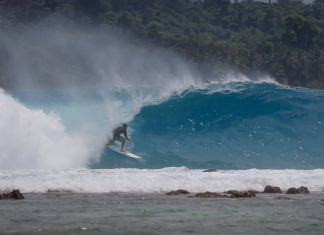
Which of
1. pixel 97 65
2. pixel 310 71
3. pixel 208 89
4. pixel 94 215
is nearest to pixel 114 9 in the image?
pixel 97 65

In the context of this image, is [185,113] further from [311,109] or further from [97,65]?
[97,65]

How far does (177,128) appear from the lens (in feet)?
61.1

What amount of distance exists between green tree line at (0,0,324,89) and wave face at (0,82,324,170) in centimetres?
4550

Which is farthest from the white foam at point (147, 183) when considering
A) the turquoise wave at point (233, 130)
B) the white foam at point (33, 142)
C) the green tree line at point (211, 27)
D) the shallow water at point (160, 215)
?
the green tree line at point (211, 27)

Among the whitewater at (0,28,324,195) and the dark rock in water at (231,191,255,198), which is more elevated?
the whitewater at (0,28,324,195)

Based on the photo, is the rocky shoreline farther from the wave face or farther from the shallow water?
the wave face

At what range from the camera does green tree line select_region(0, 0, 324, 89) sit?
224ft

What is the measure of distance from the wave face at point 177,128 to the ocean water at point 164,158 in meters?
0.04

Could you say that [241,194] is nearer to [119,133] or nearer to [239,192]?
[239,192]

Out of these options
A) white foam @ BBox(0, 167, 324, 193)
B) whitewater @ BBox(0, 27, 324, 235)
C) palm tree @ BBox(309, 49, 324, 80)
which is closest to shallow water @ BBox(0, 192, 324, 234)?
whitewater @ BBox(0, 27, 324, 235)

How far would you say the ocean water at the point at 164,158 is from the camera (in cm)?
634

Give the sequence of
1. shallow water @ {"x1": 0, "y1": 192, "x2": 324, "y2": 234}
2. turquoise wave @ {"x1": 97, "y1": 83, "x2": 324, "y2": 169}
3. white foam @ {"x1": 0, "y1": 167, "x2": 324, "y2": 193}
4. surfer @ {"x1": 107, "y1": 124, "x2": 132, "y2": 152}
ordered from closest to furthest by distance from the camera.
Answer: shallow water @ {"x1": 0, "y1": 192, "x2": 324, "y2": 234} → white foam @ {"x1": 0, "y1": 167, "x2": 324, "y2": 193} → turquoise wave @ {"x1": 97, "y1": 83, "x2": 324, "y2": 169} → surfer @ {"x1": 107, "y1": 124, "x2": 132, "y2": 152}

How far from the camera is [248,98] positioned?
20297 mm

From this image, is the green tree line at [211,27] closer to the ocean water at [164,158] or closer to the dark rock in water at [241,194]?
the ocean water at [164,158]
